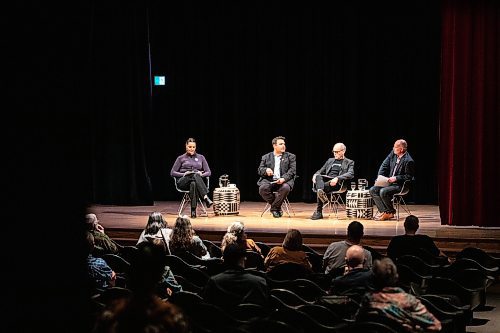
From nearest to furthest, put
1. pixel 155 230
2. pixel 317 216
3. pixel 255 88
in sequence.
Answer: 1. pixel 155 230
2. pixel 317 216
3. pixel 255 88

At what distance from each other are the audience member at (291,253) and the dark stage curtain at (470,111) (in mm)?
3897

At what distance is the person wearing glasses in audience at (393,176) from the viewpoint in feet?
33.0

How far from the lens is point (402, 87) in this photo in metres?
12.6

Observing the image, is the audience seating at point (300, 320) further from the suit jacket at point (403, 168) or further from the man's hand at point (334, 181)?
the man's hand at point (334, 181)

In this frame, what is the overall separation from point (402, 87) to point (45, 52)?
38.1 ft

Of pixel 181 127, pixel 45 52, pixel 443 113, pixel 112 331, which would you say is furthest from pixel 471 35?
pixel 45 52

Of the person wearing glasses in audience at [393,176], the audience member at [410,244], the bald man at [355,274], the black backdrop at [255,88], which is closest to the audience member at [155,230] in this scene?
the audience member at [410,244]

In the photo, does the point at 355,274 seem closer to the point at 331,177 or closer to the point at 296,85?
the point at 331,177

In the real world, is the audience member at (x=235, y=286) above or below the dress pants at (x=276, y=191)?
above

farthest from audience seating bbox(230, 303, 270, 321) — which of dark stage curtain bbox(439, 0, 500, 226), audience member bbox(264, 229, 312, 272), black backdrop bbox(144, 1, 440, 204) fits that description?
black backdrop bbox(144, 1, 440, 204)

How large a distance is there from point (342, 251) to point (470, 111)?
3922 millimetres

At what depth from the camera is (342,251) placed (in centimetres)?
604

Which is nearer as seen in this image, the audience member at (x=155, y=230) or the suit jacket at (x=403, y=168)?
the audience member at (x=155, y=230)

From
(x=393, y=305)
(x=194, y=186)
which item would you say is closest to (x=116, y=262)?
(x=393, y=305)
